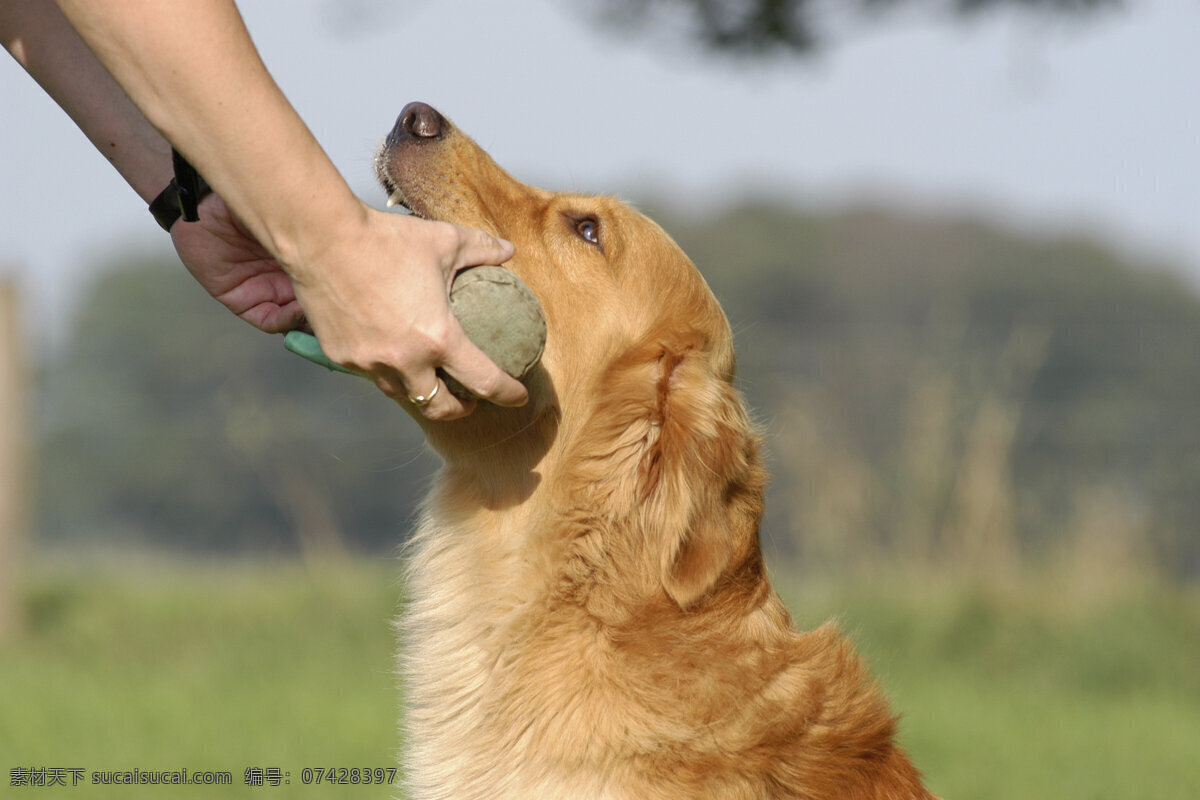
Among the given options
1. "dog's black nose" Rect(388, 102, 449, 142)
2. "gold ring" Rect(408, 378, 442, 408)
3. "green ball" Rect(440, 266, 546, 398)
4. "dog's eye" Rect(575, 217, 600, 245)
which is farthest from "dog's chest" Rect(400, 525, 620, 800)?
"dog's black nose" Rect(388, 102, 449, 142)

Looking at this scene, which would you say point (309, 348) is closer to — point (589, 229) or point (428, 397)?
point (428, 397)

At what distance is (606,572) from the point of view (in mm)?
3211

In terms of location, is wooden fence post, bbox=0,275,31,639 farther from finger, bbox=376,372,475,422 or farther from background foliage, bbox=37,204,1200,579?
finger, bbox=376,372,475,422

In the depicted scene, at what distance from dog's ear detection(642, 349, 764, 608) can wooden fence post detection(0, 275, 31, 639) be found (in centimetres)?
688

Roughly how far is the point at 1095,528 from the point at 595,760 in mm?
7229

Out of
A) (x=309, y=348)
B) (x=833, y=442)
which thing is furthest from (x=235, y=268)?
(x=833, y=442)

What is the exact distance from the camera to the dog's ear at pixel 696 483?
3166 millimetres

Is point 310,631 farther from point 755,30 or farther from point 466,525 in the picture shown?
point 466,525

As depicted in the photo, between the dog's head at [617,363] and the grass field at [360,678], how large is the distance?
98.3 inches

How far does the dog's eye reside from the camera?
3.64 meters

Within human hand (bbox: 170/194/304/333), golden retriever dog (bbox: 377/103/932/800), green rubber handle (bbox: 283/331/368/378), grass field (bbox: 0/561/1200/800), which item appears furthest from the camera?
grass field (bbox: 0/561/1200/800)

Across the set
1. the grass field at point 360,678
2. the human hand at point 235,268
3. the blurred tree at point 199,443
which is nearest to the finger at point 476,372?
the human hand at point 235,268

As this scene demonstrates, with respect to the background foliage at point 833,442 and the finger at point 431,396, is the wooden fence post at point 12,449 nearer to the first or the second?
the background foliage at point 833,442

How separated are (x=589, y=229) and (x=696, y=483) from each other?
0.87 m
